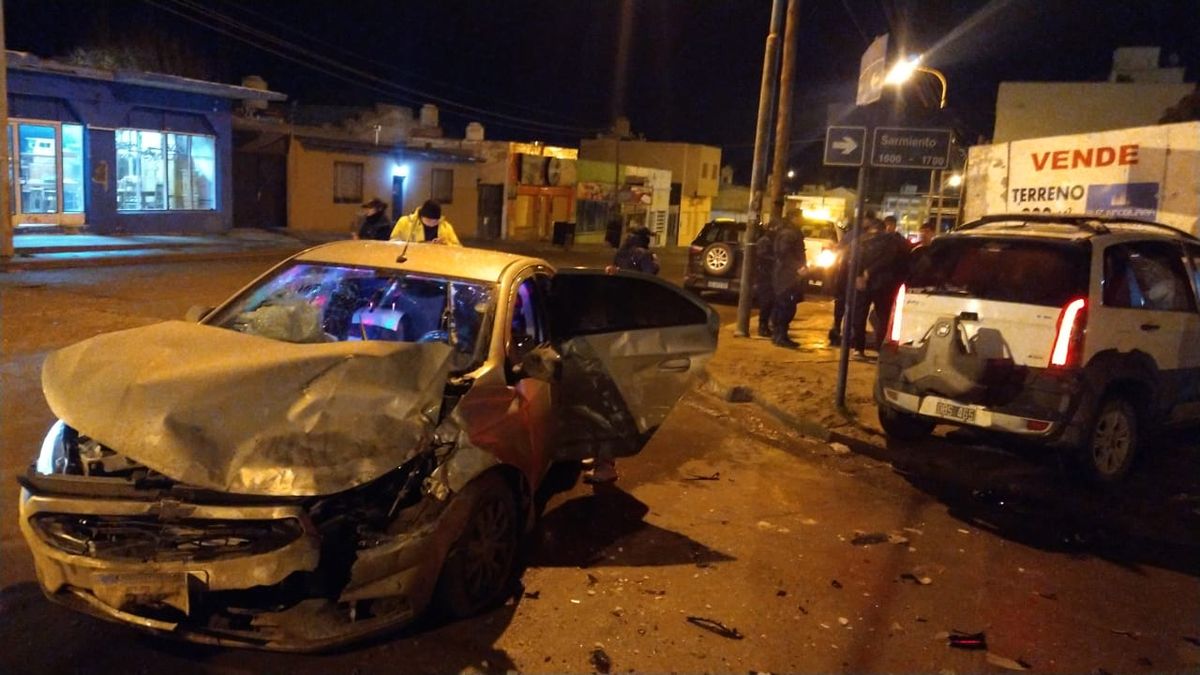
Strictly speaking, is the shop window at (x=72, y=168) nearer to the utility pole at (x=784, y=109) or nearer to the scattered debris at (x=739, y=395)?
the utility pole at (x=784, y=109)

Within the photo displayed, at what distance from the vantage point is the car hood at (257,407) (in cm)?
345

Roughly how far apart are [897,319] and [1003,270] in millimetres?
884

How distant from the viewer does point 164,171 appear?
25219mm

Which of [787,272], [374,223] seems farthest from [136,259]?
[787,272]

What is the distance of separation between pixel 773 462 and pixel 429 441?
4231 millimetres

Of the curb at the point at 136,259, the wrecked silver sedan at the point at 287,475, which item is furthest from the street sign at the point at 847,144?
the curb at the point at 136,259

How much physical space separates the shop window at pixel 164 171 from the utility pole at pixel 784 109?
18257 millimetres

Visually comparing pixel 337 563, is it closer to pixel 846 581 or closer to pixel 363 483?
pixel 363 483

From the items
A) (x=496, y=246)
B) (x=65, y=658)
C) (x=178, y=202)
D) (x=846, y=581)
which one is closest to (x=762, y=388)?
(x=846, y=581)

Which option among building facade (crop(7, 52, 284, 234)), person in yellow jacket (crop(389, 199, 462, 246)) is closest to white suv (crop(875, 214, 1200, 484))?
person in yellow jacket (crop(389, 199, 462, 246))

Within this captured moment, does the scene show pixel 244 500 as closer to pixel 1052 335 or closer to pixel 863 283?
pixel 1052 335

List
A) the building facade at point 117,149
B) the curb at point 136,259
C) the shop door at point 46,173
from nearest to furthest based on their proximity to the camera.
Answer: the curb at point 136,259, the shop door at point 46,173, the building facade at point 117,149

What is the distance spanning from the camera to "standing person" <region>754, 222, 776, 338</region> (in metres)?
13.4

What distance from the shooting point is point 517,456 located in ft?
14.6
